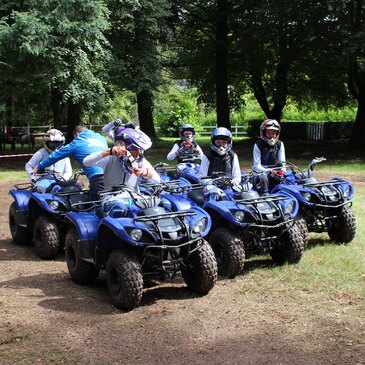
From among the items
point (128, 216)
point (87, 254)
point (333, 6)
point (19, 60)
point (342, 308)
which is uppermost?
point (333, 6)

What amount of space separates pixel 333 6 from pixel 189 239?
55.4ft

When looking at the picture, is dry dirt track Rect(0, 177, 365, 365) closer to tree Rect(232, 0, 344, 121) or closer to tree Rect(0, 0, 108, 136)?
tree Rect(0, 0, 108, 136)

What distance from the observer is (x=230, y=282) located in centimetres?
645

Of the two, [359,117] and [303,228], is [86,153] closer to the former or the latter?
[303,228]

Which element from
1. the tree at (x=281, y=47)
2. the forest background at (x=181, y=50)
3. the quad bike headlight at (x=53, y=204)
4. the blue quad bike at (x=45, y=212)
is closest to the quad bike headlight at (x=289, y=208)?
the blue quad bike at (x=45, y=212)

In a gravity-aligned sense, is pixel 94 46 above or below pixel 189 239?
above

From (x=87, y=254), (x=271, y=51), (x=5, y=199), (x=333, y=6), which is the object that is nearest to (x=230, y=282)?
(x=87, y=254)

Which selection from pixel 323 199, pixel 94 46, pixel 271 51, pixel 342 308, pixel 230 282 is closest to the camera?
pixel 342 308

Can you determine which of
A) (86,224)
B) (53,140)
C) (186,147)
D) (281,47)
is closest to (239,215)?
(86,224)

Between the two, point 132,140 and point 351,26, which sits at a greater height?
point 351,26

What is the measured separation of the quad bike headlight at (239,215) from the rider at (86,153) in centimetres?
183

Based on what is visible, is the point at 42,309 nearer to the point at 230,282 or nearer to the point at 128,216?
the point at 128,216

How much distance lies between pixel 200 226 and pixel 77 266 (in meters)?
1.54

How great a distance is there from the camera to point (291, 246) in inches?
268
